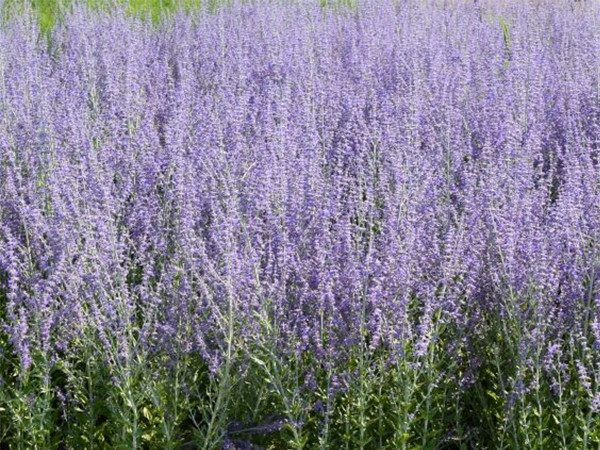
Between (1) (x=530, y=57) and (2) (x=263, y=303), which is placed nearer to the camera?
(2) (x=263, y=303)

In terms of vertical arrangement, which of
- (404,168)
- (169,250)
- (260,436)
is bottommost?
(260,436)

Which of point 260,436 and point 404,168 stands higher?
point 404,168

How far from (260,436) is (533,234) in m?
1.17

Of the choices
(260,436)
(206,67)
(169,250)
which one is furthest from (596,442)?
(206,67)

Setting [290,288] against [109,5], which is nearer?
[290,288]

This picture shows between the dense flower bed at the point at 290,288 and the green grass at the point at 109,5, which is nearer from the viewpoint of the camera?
the dense flower bed at the point at 290,288

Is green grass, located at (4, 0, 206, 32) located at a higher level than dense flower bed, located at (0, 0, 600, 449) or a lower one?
higher

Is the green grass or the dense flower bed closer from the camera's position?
the dense flower bed

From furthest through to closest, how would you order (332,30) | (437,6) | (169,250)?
(437,6), (332,30), (169,250)

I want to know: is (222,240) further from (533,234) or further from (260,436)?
(533,234)

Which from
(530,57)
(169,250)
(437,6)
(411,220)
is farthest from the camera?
(437,6)

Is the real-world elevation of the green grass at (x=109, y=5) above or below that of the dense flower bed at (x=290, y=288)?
above

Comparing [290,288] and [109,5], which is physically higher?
[109,5]

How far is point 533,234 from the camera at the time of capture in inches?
122
